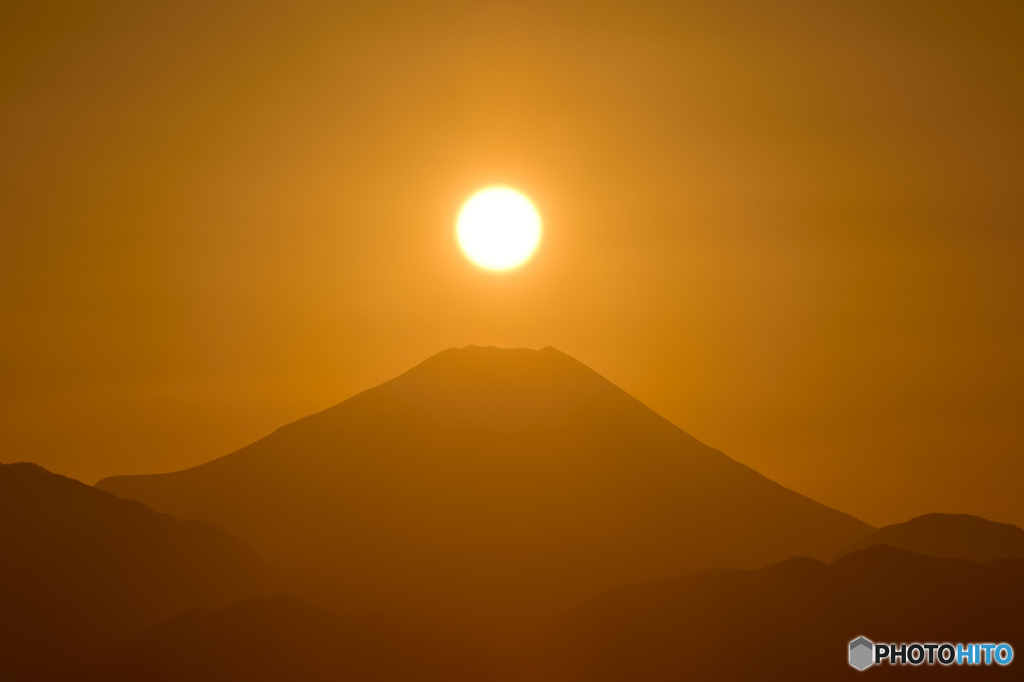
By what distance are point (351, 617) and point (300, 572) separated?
19.4 m

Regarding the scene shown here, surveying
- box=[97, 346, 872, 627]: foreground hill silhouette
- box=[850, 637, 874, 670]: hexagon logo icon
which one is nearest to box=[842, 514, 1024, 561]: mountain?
box=[97, 346, 872, 627]: foreground hill silhouette

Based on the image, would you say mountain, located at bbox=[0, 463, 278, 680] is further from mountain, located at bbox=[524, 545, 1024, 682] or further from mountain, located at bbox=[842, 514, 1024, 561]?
mountain, located at bbox=[842, 514, 1024, 561]

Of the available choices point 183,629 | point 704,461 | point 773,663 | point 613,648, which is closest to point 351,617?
point 183,629

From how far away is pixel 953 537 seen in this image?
118m

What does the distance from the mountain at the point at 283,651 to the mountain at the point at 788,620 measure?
8.93 m

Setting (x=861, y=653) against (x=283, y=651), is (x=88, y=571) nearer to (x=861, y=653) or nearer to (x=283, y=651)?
(x=283, y=651)

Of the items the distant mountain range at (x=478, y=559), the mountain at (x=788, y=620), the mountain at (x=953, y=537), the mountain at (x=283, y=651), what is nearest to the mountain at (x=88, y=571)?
the distant mountain range at (x=478, y=559)

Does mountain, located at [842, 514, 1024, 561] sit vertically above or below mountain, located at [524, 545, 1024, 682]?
above

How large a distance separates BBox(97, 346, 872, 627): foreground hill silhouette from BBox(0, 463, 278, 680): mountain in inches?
441

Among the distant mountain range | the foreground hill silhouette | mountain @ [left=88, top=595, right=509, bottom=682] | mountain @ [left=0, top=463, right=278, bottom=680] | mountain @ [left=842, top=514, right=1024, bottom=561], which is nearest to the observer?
mountain @ [left=88, top=595, right=509, bottom=682]

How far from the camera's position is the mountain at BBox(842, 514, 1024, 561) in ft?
375

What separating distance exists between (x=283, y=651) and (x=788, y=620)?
142ft

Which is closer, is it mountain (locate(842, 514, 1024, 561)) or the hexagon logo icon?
the hexagon logo icon

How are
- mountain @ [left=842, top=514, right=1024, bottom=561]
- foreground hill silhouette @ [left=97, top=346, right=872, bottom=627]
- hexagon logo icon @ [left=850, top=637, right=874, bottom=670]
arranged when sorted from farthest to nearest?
mountain @ [left=842, top=514, right=1024, bottom=561] < foreground hill silhouette @ [left=97, top=346, right=872, bottom=627] < hexagon logo icon @ [left=850, top=637, right=874, bottom=670]
